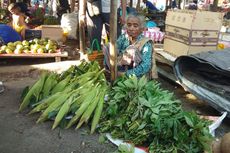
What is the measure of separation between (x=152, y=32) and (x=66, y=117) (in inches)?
191

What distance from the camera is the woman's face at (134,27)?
11.8 feet

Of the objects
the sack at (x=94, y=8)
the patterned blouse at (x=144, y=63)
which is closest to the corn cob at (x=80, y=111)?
the patterned blouse at (x=144, y=63)

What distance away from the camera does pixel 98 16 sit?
5.46m

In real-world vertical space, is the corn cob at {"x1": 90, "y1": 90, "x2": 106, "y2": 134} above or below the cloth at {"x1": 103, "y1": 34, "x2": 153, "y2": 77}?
below

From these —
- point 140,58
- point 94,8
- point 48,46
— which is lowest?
point 48,46

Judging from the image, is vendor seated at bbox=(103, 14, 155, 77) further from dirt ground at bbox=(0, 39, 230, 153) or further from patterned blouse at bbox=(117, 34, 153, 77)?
dirt ground at bbox=(0, 39, 230, 153)

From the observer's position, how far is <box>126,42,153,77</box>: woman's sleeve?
3695 millimetres

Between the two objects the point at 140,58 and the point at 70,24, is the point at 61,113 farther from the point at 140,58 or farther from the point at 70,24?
the point at 70,24

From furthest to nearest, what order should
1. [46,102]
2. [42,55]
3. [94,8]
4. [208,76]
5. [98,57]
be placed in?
[42,55]
[94,8]
[98,57]
[208,76]
[46,102]

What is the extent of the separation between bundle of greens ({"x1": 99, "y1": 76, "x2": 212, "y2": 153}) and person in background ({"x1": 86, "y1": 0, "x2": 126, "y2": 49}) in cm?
243

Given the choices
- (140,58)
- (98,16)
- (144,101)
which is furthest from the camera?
(98,16)

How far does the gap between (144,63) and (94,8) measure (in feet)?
6.83

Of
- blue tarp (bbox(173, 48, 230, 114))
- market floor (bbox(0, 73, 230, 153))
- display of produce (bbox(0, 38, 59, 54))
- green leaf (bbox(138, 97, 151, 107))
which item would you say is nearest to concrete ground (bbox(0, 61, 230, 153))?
market floor (bbox(0, 73, 230, 153))

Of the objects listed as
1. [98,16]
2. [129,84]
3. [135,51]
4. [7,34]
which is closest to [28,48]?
[7,34]
